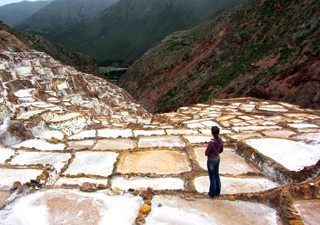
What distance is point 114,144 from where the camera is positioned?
308 inches

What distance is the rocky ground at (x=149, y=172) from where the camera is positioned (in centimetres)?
416

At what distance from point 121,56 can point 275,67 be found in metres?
96.9

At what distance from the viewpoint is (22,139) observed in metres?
A: 8.02

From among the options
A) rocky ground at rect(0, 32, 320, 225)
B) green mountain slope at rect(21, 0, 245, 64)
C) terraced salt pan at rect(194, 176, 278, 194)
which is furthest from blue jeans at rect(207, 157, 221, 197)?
green mountain slope at rect(21, 0, 245, 64)

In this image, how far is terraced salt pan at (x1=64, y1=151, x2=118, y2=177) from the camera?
19.7 ft

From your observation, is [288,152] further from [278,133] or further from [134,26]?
[134,26]

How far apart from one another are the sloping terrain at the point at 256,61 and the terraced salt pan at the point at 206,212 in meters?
12.5

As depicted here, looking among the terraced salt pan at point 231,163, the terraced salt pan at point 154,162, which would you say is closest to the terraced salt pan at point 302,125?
the terraced salt pan at point 231,163

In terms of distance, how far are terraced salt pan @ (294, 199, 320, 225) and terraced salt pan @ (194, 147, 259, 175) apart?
1.75 metres

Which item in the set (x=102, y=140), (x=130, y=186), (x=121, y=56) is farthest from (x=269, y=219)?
(x=121, y=56)

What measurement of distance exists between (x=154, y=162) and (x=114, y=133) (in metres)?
2.79

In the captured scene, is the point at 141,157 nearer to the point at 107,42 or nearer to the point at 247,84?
the point at 247,84

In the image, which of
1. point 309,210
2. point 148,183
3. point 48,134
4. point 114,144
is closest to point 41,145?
point 48,134

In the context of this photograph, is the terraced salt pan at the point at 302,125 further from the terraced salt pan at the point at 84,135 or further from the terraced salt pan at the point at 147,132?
the terraced salt pan at the point at 84,135
